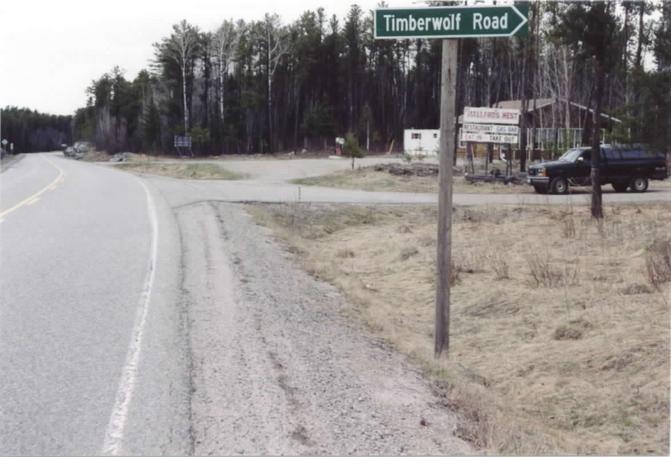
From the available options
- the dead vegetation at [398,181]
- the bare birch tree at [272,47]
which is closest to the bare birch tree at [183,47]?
the bare birch tree at [272,47]

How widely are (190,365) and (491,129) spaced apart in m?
25.0

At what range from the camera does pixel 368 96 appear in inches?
3585

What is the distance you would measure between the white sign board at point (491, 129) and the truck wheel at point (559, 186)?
3410 mm

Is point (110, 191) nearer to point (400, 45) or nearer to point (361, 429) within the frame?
point (361, 429)

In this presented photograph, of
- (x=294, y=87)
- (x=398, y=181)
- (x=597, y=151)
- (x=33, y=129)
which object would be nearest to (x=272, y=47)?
(x=294, y=87)

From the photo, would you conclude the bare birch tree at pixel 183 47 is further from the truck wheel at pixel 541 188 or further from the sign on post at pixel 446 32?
the sign on post at pixel 446 32

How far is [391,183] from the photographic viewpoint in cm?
3064

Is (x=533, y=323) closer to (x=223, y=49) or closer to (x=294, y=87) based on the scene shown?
(x=223, y=49)

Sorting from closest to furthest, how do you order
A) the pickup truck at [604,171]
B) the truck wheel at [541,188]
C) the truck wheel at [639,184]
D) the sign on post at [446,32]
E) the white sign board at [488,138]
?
the sign on post at [446,32] → the pickup truck at [604,171] → the truck wheel at [541,188] → the truck wheel at [639,184] → the white sign board at [488,138]

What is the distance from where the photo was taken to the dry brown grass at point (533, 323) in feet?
18.4

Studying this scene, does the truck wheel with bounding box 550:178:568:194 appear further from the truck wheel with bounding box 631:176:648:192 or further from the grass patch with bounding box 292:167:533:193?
the truck wheel with bounding box 631:176:648:192

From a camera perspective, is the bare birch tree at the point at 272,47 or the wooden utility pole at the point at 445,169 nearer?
the wooden utility pole at the point at 445,169

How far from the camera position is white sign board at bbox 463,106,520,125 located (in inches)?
1139

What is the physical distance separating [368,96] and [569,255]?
80.2 m
